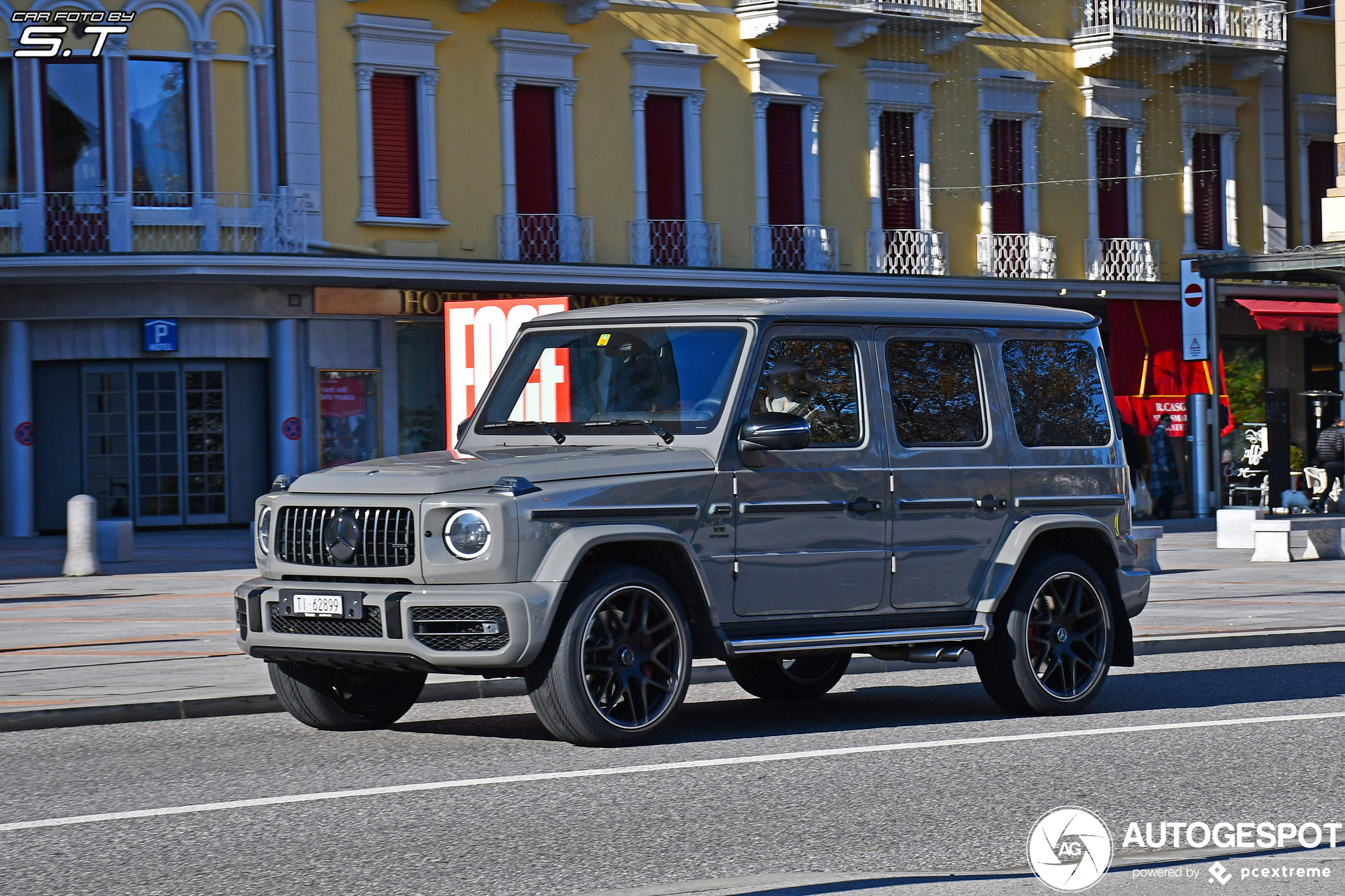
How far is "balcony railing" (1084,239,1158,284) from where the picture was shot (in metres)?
36.3

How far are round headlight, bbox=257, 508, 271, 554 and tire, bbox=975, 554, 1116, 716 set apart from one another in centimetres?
345

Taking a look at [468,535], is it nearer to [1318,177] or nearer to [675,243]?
[675,243]

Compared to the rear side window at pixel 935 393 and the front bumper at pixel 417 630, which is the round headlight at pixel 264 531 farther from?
the rear side window at pixel 935 393

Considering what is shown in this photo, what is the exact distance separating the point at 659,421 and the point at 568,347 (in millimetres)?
817

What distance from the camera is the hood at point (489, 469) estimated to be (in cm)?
847

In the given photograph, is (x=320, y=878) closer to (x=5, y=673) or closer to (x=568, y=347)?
(x=568, y=347)

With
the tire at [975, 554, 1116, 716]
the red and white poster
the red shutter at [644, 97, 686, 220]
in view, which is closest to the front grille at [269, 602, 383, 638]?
the tire at [975, 554, 1116, 716]

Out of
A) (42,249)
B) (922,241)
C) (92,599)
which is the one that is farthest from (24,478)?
(922,241)

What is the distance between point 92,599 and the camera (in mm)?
17766

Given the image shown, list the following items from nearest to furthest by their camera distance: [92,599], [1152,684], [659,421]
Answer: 1. [659,421]
2. [1152,684]
3. [92,599]

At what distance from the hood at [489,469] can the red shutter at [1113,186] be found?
1143 inches

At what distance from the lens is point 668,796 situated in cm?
746

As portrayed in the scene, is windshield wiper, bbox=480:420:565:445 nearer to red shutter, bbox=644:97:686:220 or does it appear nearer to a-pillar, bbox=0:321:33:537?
a-pillar, bbox=0:321:33:537

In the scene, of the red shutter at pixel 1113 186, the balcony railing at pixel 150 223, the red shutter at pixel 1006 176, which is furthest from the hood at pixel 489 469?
the red shutter at pixel 1113 186
